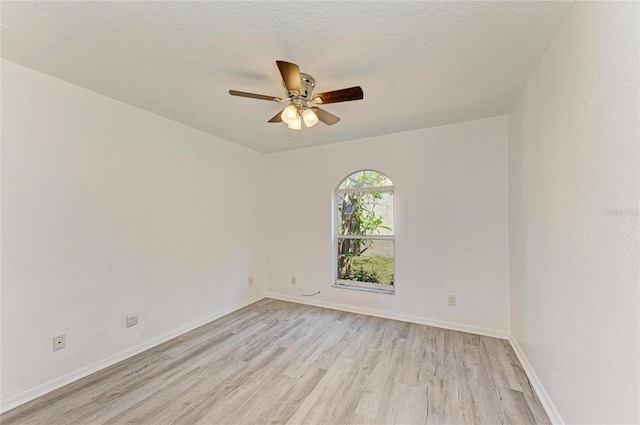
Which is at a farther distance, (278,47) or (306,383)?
(306,383)

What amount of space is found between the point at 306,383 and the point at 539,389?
67.6 inches

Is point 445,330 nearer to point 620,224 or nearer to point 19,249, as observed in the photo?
point 620,224

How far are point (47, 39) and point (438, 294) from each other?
4053 millimetres

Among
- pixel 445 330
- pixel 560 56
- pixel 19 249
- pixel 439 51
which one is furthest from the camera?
pixel 445 330

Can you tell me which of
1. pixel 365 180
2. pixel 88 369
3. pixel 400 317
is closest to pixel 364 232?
pixel 365 180

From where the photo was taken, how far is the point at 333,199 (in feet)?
12.5

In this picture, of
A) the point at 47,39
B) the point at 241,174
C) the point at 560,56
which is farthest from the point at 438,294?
the point at 47,39

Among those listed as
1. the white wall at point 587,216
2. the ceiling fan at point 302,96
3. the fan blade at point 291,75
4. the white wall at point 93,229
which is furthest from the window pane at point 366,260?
the fan blade at point 291,75

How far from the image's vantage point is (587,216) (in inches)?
49.2

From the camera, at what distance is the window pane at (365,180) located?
3.54 m

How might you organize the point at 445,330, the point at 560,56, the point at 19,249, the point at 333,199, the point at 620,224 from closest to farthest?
1. the point at 620,224
2. the point at 560,56
3. the point at 19,249
4. the point at 445,330
5. the point at 333,199

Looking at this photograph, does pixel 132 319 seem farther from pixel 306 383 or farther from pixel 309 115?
pixel 309 115

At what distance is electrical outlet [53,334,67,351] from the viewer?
1.98 meters

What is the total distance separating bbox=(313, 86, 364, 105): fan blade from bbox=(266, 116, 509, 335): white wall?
172 centimetres
